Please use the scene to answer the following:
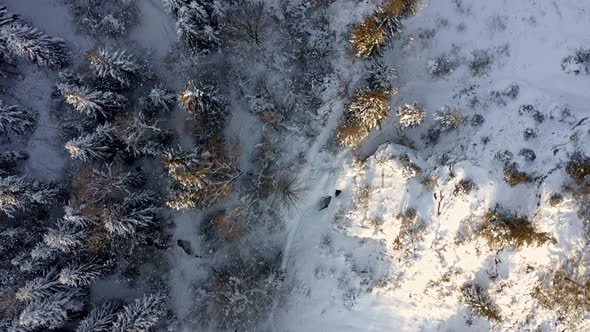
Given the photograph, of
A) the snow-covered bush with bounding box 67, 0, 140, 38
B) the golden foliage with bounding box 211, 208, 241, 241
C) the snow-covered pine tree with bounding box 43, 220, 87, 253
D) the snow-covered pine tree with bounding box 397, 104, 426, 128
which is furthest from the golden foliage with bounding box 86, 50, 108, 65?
the snow-covered pine tree with bounding box 397, 104, 426, 128

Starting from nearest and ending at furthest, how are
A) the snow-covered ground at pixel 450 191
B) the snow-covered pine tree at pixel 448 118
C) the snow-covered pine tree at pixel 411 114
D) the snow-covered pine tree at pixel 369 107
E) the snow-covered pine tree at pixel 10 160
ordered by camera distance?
the snow-covered ground at pixel 450 191, the snow-covered pine tree at pixel 369 107, the snow-covered pine tree at pixel 411 114, the snow-covered pine tree at pixel 448 118, the snow-covered pine tree at pixel 10 160

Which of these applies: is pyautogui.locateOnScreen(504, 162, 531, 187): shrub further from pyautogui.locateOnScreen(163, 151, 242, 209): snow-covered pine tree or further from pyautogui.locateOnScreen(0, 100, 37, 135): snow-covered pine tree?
pyautogui.locateOnScreen(0, 100, 37, 135): snow-covered pine tree

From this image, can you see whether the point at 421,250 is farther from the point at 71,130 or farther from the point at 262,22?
the point at 71,130

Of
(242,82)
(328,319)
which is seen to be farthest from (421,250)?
(242,82)

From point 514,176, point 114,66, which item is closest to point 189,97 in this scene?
point 114,66

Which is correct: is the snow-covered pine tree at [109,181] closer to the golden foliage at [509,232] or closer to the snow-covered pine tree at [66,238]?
the snow-covered pine tree at [66,238]

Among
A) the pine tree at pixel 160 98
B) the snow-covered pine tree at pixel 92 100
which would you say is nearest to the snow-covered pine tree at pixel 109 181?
the snow-covered pine tree at pixel 92 100
